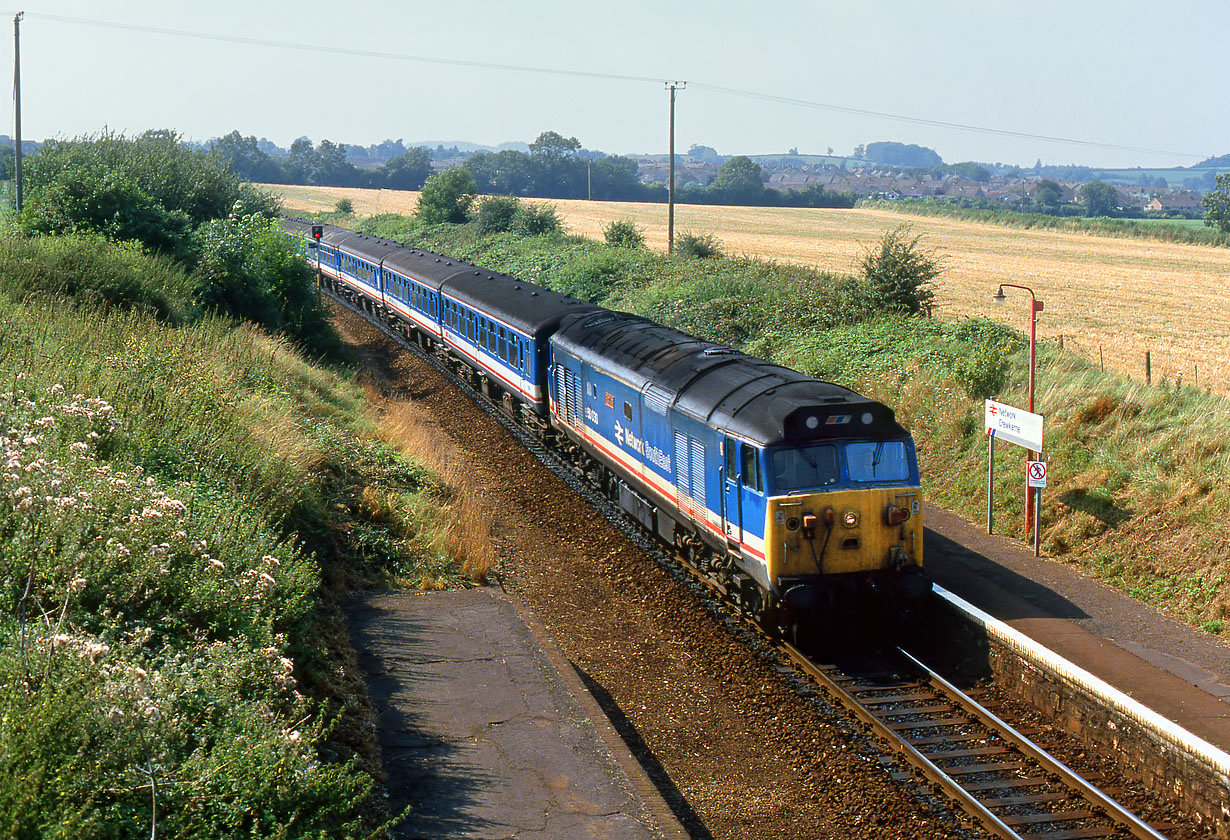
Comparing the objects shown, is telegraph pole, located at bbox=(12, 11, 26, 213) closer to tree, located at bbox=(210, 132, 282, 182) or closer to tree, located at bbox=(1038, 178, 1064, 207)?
tree, located at bbox=(210, 132, 282, 182)

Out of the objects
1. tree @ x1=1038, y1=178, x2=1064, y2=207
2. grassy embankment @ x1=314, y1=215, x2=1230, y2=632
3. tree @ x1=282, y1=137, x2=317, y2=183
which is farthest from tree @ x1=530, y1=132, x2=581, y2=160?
grassy embankment @ x1=314, y1=215, x2=1230, y2=632

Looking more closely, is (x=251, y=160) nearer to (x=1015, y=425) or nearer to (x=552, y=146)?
(x=552, y=146)

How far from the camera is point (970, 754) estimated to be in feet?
33.7

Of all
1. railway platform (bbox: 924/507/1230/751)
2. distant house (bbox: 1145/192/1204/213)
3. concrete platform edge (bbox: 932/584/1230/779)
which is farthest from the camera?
distant house (bbox: 1145/192/1204/213)

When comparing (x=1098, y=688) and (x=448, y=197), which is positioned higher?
(x=448, y=197)

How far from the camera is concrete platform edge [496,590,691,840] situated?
7.87 meters

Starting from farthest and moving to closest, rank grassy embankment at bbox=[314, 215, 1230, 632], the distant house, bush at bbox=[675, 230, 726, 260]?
the distant house
bush at bbox=[675, 230, 726, 260]
grassy embankment at bbox=[314, 215, 1230, 632]

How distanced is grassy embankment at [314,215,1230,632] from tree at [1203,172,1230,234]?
61061 mm

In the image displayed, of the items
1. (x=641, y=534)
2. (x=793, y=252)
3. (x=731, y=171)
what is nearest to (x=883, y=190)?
(x=731, y=171)

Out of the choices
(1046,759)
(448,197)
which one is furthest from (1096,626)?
(448,197)

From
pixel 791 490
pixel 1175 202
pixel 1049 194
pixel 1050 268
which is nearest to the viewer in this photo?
pixel 791 490

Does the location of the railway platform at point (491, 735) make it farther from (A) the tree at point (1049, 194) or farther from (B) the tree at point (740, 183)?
(A) the tree at point (1049, 194)

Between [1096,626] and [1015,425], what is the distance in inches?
160

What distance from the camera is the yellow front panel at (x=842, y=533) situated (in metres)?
11.9
